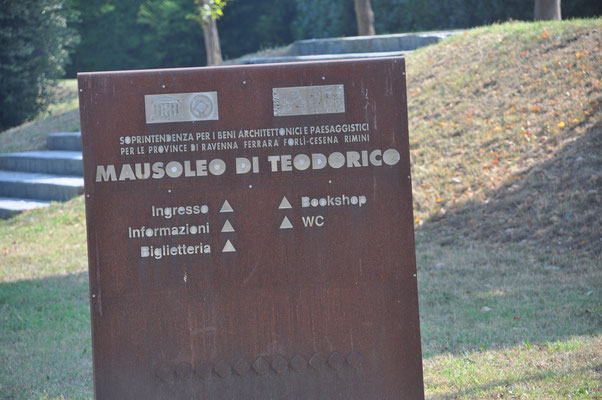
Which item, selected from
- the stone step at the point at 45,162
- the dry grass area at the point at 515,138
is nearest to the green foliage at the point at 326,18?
the dry grass area at the point at 515,138

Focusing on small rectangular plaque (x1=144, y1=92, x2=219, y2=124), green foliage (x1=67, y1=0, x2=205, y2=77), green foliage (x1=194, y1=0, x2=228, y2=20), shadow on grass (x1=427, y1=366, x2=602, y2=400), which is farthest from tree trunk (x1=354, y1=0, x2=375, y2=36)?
small rectangular plaque (x1=144, y1=92, x2=219, y2=124)

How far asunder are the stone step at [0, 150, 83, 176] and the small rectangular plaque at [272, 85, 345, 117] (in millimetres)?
9502

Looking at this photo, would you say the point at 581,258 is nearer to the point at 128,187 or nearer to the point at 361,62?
the point at 361,62

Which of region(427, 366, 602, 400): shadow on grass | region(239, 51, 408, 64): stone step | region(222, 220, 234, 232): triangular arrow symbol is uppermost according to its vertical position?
region(239, 51, 408, 64): stone step

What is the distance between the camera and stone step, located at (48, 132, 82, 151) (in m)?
13.7

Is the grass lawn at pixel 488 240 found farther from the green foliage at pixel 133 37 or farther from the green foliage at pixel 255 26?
the green foliage at pixel 133 37

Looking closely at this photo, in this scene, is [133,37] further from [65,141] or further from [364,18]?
[65,141]

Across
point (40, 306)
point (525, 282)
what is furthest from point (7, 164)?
point (525, 282)

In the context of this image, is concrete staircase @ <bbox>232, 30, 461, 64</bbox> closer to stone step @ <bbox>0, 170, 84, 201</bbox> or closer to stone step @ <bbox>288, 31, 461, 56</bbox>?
stone step @ <bbox>288, 31, 461, 56</bbox>

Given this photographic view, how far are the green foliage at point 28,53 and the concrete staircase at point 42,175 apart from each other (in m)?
3.08

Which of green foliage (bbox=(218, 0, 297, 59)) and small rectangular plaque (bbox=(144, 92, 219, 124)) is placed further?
green foliage (bbox=(218, 0, 297, 59))

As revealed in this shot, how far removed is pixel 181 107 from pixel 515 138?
7089 mm

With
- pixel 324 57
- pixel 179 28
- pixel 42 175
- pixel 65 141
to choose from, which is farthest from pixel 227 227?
pixel 179 28

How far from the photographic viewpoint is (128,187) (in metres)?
3.38
